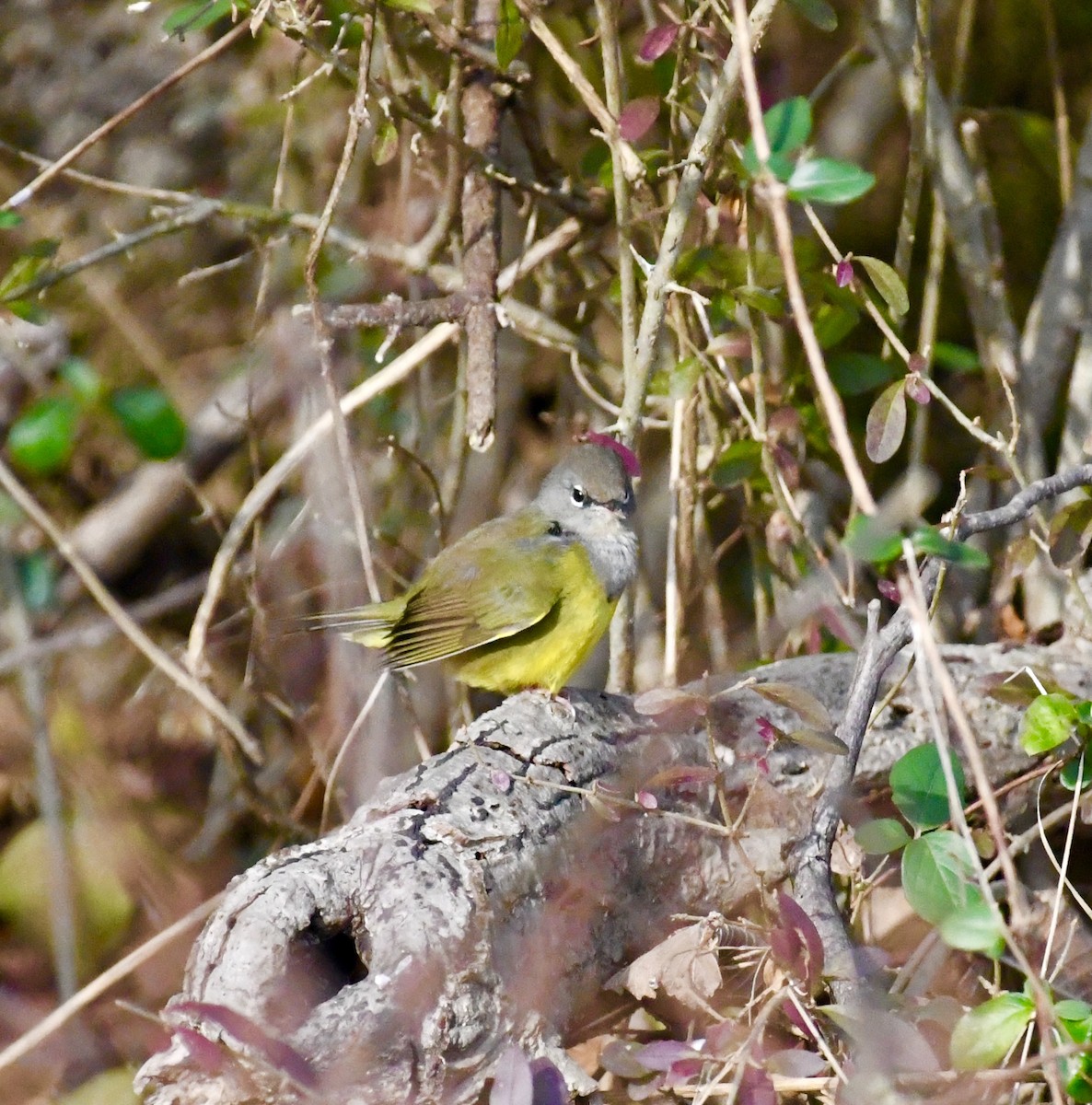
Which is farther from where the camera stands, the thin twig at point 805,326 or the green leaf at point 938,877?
the green leaf at point 938,877

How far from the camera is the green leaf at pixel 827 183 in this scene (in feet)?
6.05

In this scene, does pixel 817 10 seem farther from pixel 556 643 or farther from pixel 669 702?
pixel 556 643

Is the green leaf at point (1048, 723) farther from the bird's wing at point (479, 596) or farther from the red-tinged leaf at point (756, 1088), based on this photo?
the bird's wing at point (479, 596)

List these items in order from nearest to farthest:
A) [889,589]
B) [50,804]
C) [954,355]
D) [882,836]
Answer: [882,836] → [889,589] → [50,804] → [954,355]

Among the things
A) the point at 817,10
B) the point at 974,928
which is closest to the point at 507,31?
the point at 817,10

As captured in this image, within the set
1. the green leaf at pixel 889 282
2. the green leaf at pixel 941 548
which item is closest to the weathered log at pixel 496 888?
the green leaf at pixel 941 548

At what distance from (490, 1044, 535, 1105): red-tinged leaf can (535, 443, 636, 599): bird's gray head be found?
1.82 metres

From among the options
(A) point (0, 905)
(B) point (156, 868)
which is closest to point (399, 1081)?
(B) point (156, 868)

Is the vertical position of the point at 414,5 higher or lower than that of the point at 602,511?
higher

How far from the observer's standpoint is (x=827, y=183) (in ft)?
6.07

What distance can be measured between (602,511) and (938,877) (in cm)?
193

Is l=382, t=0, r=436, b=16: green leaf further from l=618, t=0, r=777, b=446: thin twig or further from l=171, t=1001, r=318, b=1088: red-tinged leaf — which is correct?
l=171, t=1001, r=318, b=1088: red-tinged leaf

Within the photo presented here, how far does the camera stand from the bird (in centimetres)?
362

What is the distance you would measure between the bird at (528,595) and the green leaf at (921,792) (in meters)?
1.37
